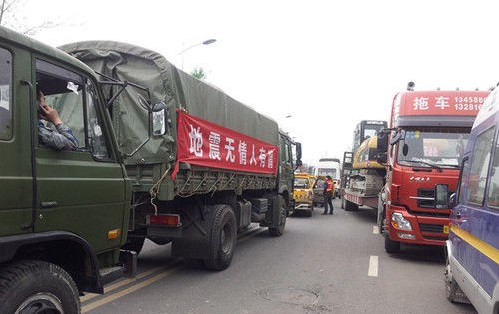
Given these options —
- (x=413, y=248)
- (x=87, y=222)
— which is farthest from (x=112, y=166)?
(x=413, y=248)

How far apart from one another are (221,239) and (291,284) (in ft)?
4.52

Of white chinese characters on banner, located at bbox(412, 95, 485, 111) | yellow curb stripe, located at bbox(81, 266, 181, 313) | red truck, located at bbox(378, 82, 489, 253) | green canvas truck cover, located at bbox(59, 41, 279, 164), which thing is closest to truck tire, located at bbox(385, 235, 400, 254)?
red truck, located at bbox(378, 82, 489, 253)

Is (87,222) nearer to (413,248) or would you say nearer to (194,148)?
(194,148)

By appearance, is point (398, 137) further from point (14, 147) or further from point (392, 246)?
point (14, 147)

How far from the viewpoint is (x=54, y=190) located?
10.6 feet

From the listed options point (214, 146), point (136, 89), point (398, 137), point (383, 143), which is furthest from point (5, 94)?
point (383, 143)

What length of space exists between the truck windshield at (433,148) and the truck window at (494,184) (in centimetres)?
483

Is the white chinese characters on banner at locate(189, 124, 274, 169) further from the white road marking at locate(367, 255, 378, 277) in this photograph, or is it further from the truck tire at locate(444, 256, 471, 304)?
the truck tire at locate(444, 256, 471, 304)

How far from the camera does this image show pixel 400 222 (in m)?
8.48

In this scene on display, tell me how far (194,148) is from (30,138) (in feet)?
11.5

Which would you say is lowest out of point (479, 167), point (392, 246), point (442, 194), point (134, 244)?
point (392, 246)

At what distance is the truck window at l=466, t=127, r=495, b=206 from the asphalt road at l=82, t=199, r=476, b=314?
1.87m

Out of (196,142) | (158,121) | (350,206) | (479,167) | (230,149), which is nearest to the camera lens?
(479,167)

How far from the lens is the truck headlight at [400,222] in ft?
27.6
